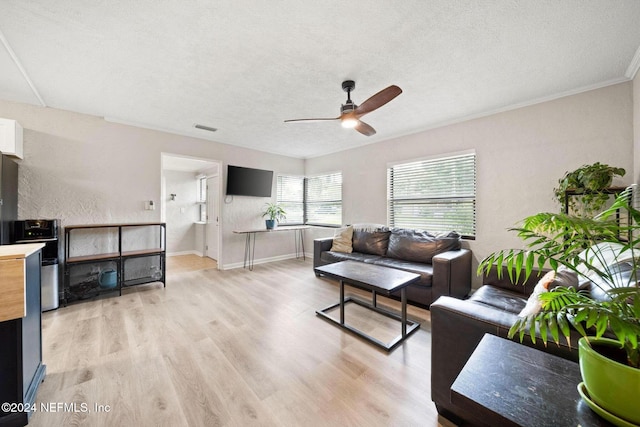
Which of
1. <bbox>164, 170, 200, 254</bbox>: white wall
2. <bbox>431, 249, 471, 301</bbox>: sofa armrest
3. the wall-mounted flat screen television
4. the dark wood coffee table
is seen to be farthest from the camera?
<bbox>164, 170, 200, 254</bbox>: white wall

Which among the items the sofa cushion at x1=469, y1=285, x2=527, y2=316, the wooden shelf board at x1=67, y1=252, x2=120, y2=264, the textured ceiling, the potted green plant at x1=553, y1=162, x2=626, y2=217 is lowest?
the sofa cushion at x1=469, y1=285, x2=527, y2=316

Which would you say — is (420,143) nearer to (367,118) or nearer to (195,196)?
(367,118)

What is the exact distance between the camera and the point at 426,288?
2.88m

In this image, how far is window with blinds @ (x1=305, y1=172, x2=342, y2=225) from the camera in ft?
17.7

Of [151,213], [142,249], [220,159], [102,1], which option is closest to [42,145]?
[151,213]

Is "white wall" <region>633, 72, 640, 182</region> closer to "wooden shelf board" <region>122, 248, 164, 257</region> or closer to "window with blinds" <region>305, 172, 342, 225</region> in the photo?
"window with blinds" <region>305, 172, 342, 225</region>

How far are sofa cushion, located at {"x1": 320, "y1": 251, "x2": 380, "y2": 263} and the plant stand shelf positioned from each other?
8.38ft

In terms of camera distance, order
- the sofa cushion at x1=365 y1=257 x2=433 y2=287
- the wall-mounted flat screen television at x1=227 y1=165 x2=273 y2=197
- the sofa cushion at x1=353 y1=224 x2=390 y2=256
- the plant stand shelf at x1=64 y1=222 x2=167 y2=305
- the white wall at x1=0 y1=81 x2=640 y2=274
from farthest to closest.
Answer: the wall-mounted flat screen television at x1=227 y1=165 x2=273 y2=197 → the sofa cushion at x1=353 y1=224 x2=390 y2=256 → the plant stand shelf at x1=64 y1=222 x2=167 y2=305 → the sofa cushion at x1=365 y1=257 x2=433 y2=287 → the white wall at x1=0 y1=81 x2=640 y2=274

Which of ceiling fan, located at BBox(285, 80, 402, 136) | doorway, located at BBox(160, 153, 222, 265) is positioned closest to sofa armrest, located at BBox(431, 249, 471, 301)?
ceiling fan, located at BBox(285, 80, 402, 136)

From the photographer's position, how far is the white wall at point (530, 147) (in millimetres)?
2480

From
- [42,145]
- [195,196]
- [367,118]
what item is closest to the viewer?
[42,145]

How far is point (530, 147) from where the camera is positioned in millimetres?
2932

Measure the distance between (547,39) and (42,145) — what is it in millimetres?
5555

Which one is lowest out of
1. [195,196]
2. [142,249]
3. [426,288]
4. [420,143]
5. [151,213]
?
[426,288]
